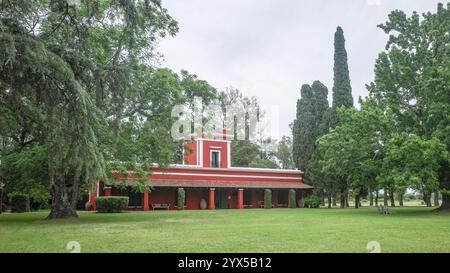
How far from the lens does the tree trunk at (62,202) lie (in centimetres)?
2038

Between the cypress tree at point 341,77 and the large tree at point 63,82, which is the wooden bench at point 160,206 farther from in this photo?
the large tree at point 63,82

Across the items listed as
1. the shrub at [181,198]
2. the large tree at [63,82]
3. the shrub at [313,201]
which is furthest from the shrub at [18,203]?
the shrub at [313,201]

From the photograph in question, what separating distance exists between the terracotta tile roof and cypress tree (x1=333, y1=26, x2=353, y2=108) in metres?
8.72

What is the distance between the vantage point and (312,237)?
1177cm

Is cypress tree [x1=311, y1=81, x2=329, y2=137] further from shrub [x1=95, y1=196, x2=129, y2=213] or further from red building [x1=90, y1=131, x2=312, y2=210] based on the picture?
shrub [x1=95, y1=196, x2=129, y2=213]

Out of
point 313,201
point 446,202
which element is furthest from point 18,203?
point 446,202

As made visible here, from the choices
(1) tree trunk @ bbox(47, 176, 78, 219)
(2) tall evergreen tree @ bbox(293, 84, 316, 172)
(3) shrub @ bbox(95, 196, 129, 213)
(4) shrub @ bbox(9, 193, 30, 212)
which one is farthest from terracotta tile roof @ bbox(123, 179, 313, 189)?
(1) tree trunk @ bbox(47, 176, 78, 219)

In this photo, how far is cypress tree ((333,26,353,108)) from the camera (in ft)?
120

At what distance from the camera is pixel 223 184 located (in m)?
36.7

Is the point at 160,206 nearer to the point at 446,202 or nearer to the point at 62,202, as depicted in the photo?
the point at 62,202

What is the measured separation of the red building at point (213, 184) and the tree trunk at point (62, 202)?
1112 centimetres

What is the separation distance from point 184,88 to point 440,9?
1711 cm
